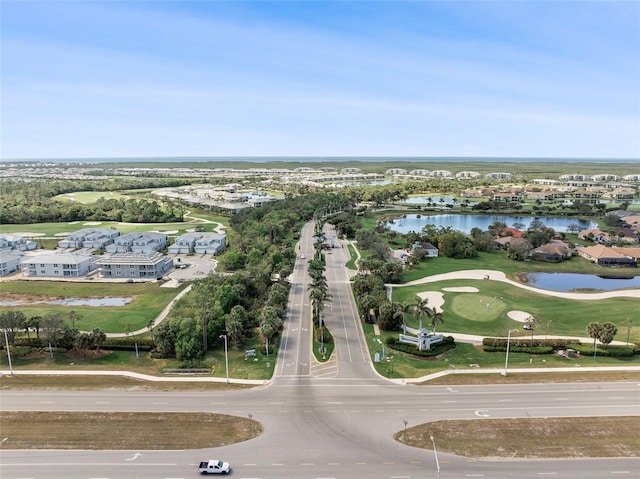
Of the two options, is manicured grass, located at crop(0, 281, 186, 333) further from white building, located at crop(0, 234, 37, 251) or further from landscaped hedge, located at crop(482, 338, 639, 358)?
landscaped hedge, located at crop(482, 338, 639, 358)

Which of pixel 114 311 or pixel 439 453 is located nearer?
pixel 439 453

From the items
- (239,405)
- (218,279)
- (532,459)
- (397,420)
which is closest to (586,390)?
(532,459)

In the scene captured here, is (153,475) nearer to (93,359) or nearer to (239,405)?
(239,405)

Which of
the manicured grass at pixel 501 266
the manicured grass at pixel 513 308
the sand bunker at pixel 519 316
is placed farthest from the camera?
the manicured grass at pixel 501 266

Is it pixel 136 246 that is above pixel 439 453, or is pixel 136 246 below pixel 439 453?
above

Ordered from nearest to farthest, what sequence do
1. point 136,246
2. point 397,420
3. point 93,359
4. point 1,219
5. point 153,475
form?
point 153,475 < point 397,420 < point 93,359 < point 136,246 < point 1,219

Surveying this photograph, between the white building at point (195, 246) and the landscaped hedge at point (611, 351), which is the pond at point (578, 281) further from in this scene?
the white building at point (195, 246)

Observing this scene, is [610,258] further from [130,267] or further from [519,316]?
[130,267]

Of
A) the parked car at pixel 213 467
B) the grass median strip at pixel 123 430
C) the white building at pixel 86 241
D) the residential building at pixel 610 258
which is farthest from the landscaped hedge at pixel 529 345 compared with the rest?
the white building at pixel 86 241
